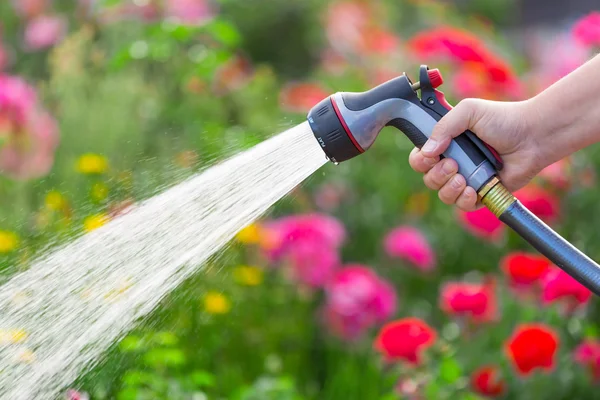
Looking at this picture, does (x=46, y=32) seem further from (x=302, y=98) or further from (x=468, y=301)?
(x=468, y=301)

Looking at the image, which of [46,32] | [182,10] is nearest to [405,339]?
[182,10]

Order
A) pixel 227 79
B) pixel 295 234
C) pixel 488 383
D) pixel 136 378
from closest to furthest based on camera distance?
pixel 136 378 → pixel 488 383 → pixel 295 234 → pixel 227 79

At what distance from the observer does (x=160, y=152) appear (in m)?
2.92

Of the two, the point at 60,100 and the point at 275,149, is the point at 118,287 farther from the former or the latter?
the point at 60,100

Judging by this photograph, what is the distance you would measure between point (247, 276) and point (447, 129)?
4.11ft

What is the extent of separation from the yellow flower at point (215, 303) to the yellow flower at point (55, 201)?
20.1 inches

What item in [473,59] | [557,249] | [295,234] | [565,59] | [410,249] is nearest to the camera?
[557,249]

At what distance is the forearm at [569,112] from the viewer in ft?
5.12

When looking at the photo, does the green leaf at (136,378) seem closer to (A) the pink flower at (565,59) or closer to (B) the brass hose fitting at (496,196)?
(B) the brass hose fitting at (496,196)

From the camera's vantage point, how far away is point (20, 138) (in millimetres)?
2818

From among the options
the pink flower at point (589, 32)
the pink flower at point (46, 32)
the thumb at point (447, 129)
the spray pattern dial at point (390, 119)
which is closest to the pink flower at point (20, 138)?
the pink flower at point (46, 32)

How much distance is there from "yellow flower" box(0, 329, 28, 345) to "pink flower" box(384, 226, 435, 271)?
154cm

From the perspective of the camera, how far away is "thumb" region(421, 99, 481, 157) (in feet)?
4.91

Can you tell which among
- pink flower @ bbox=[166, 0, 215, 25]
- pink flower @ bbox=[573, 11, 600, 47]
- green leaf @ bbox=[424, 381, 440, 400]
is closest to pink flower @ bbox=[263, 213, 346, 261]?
green leaf @ bbox=[424, 381, 440, 400]
